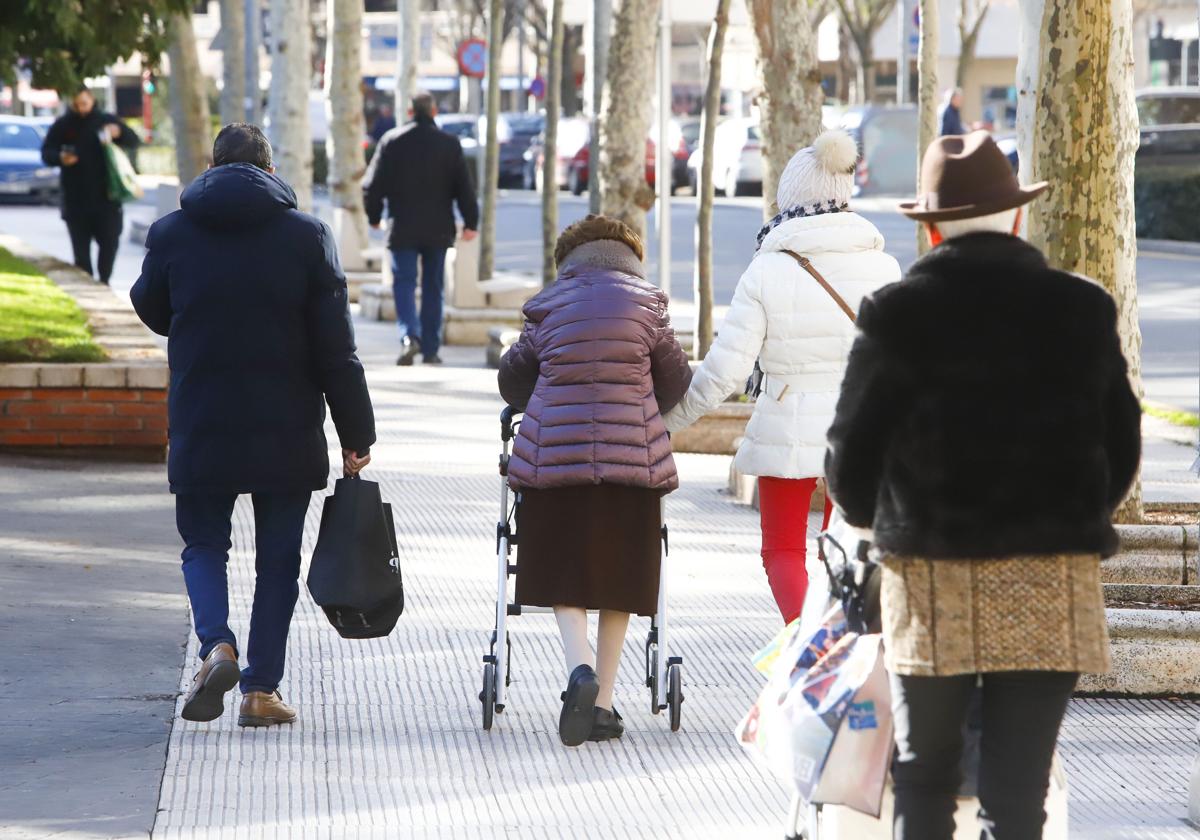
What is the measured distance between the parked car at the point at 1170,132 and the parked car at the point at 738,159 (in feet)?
26.5

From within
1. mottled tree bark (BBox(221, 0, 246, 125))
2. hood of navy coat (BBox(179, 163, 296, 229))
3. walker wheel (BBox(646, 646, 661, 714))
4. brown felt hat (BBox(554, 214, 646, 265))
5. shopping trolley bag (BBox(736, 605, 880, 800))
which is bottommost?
walker wheel (BBox(646, 646, 661, 714))

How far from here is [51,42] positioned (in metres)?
13.7

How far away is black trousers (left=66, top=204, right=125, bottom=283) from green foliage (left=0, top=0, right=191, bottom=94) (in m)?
3.27

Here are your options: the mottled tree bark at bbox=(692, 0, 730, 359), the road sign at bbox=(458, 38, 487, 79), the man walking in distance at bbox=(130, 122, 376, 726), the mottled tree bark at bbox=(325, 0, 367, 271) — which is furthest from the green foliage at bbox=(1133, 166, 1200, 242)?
the man walking in distance at bbox=(130, 122, 376, 726)

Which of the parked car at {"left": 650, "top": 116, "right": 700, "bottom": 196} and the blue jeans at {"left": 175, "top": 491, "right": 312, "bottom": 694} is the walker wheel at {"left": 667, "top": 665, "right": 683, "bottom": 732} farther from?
the parked car at {"left": 650, "top": 116, "right": 700, "bottom": 196}

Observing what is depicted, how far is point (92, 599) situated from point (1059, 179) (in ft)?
12.9

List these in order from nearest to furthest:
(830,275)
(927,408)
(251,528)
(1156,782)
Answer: (927,408) < (1156,782) < (830,275) < (251,528)

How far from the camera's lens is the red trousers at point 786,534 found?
6.53 metres

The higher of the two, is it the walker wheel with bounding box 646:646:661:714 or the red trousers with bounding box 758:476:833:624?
the red trousers with bounding box 758:476:833:624

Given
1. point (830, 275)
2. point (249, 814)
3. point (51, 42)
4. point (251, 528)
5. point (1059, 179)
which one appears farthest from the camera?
point (51, 42)

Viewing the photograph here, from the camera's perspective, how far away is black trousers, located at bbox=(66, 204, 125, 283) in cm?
1786

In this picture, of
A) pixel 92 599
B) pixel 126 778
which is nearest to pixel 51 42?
pixel 92 599

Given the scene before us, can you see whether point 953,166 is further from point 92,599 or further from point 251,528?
point 251,528

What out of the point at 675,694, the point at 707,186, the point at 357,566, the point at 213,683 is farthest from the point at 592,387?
the point at 707,186
